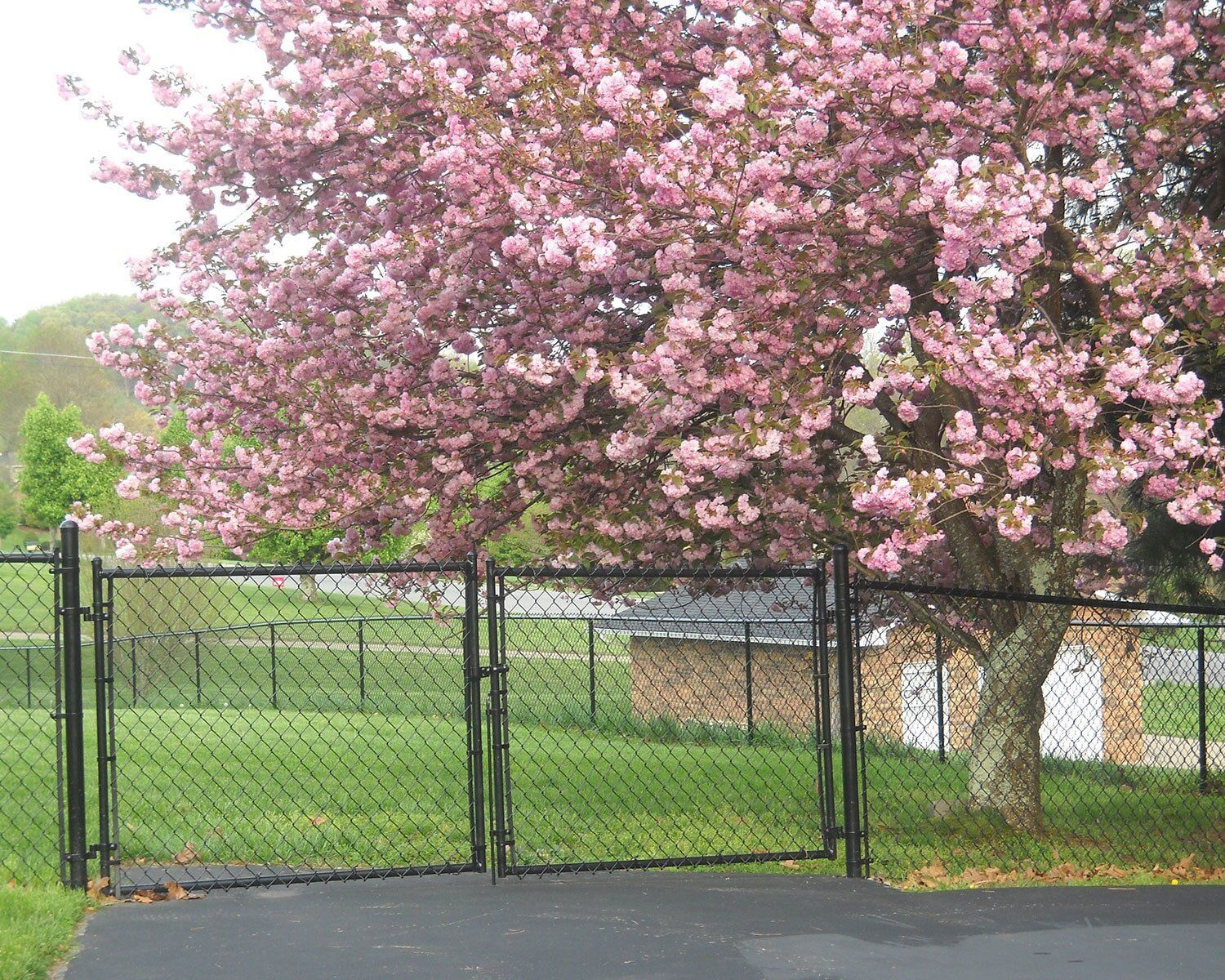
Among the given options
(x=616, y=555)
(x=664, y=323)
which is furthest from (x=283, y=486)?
(x=664, y=323)

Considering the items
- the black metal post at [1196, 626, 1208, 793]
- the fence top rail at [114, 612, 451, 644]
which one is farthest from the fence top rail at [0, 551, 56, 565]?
the black metal post at [1196, 626, 1208, 793]

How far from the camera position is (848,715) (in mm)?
6168

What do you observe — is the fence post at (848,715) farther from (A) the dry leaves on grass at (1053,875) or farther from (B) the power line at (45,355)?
(B) the power line at (45,355)

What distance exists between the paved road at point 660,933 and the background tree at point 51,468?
49.0 m

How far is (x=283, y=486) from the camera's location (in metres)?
8.74

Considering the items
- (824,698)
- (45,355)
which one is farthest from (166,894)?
(45,355)

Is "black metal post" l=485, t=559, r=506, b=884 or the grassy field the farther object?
the grassy field

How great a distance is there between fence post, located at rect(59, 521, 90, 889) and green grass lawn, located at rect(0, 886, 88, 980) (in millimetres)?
164

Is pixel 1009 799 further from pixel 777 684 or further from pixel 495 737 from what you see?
pixel 777 684

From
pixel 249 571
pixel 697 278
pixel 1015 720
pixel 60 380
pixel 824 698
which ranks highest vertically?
pixel 60 380

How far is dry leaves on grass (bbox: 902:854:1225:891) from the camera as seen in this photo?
6277mm

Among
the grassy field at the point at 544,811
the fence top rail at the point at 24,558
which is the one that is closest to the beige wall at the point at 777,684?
the grassy field at the point at 544,811

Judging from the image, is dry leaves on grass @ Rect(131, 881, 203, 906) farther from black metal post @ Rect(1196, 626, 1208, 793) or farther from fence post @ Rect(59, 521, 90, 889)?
black metal post @ Rect(1196, 626, 1208, 793)

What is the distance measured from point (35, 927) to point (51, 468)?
52.7m
